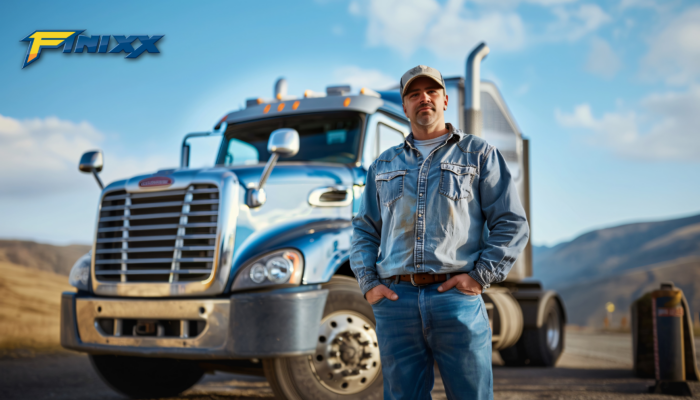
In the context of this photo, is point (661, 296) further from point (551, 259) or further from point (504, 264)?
point (551, 259)

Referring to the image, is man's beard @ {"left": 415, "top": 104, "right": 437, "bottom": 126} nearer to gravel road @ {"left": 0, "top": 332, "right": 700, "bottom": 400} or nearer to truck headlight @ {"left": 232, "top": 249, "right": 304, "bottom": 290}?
truck headlight @ {"left": 232, "top": 249, "right": 304, "bottom": 290}

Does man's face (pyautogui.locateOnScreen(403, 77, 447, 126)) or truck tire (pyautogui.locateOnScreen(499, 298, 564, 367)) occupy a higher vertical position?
man's face (pyautogui.locateOnScreen(403, 77, 447, 126))

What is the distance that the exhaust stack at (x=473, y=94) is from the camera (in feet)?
22.3

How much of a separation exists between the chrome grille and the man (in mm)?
2138

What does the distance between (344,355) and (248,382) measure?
11.2ft

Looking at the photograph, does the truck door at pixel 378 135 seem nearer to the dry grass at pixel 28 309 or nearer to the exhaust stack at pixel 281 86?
the exhaust stack at pixel 281 86

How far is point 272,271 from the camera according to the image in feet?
14.6

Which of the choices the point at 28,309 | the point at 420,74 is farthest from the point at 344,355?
the point at 28,309

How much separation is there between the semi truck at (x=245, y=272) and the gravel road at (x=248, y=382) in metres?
1.05

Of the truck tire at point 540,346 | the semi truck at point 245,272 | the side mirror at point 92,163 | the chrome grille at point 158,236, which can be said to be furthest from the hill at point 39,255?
the semi truck at point 245,272

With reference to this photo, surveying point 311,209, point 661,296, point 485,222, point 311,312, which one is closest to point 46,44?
point 311,209

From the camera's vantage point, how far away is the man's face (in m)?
2.81

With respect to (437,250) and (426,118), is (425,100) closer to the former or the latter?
(426,118)

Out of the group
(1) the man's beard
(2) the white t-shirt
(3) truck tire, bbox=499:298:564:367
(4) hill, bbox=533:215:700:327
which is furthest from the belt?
(4) hill, bbox=533:215:700:327
